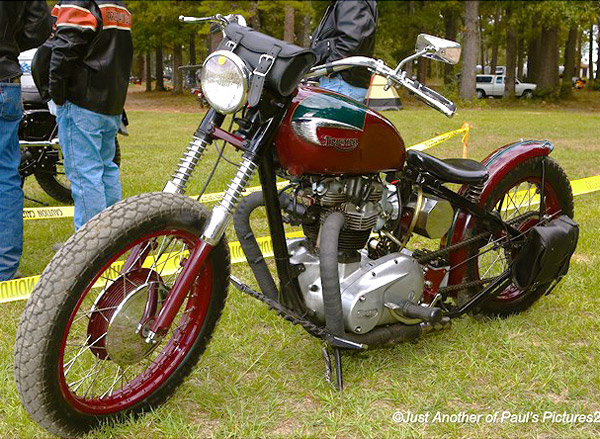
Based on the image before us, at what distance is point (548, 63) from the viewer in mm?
26969

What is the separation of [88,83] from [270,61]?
2296mm

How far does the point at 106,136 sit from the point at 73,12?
937 mm

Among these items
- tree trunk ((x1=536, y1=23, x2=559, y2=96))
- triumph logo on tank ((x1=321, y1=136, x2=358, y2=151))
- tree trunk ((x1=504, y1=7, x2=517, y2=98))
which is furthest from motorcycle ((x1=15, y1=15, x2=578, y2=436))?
tree trunk ((x1=504, y1=7, x2=517, y2=98))

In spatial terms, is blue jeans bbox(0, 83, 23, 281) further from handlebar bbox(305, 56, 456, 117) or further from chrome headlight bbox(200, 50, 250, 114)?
handlebar bbox(305, 56, 456, 117)

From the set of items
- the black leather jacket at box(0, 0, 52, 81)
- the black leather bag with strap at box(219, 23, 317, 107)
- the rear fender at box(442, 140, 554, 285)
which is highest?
the black leather jacket at box(0, 0, 52, 81)

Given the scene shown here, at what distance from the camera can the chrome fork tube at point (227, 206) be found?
2.46 m

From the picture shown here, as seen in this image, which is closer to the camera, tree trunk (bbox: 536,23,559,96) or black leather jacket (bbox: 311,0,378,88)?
black leather jacket (bbox: 311,0,378,88)

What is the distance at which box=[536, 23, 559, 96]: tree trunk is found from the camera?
2658 centimetres

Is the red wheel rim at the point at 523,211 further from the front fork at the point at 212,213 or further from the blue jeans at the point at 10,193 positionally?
the blue jeans at the point at 10,193

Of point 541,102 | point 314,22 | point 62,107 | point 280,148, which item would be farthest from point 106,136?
point 314,22

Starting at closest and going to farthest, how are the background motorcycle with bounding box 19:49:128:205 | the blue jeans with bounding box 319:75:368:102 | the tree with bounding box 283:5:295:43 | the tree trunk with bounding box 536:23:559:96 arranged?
the blue jeans with bounding box 319:75:368:102 → the background motorcycle with bounding box 19:49:128:205 → the tree with bounding box 283:5:295:43 → the tree trunk with bounding box 536:23:559:96

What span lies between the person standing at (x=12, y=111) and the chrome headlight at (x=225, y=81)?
214 centimetres

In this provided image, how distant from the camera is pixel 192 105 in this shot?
2573cm

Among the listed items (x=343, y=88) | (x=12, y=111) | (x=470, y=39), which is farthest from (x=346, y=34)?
(x=470, y=39)
